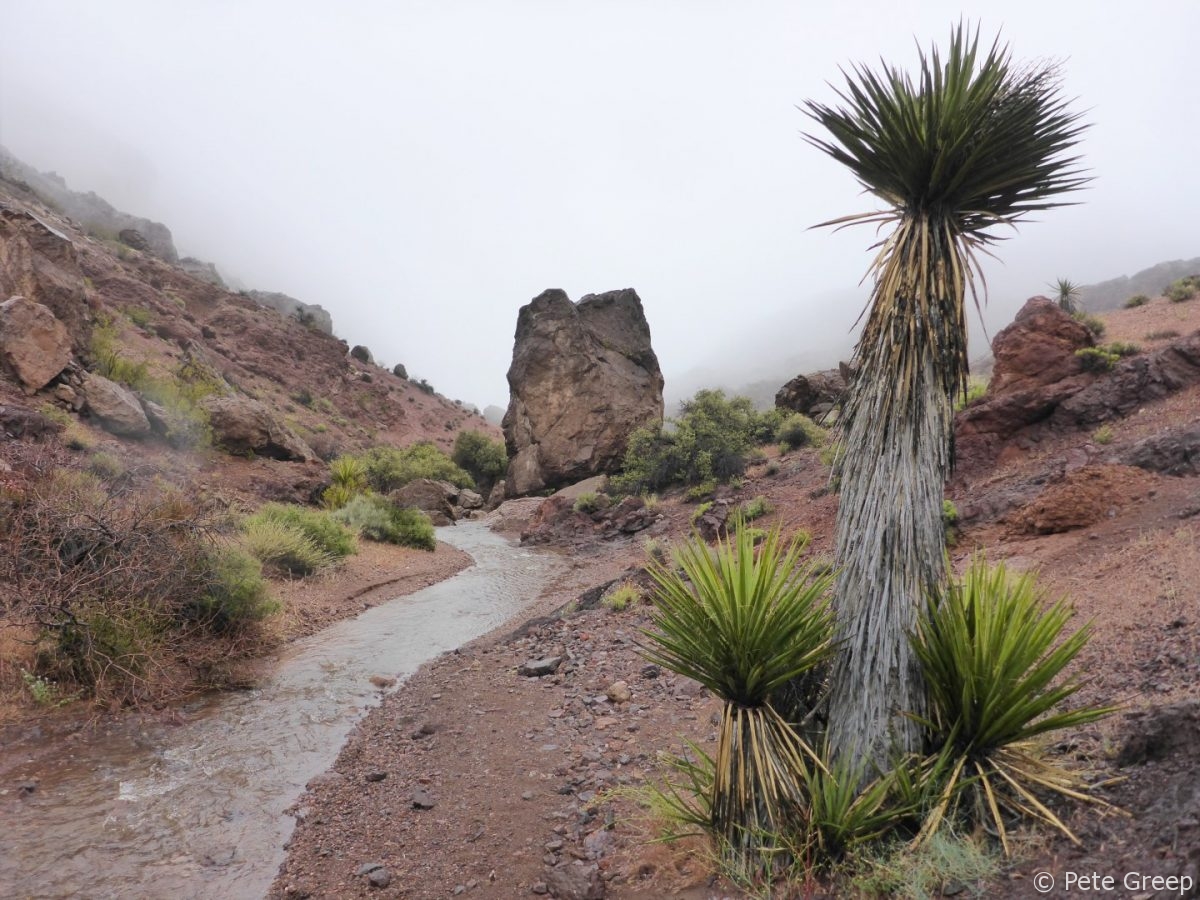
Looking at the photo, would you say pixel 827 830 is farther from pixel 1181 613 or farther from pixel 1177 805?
pixel 1181 613

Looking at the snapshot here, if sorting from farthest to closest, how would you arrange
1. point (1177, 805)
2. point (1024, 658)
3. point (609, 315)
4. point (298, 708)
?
point (609, 315)
point (298, 708)
point (1024, 658)
point (1177, 805)

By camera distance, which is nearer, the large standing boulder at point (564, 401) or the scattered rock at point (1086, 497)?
the scattered rock at point (1086, 497)

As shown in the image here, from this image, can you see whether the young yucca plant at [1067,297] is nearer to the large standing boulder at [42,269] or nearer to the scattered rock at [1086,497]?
the scattered rock at [1086,497]

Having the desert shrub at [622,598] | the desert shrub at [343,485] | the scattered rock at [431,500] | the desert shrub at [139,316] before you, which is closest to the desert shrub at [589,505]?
the scattered rock at [431,500]

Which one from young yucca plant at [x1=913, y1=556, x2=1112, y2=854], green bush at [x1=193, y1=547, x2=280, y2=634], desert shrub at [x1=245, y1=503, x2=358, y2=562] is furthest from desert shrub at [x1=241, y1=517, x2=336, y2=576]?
young yucca plant at [x1=913, y1=556, x2=1112, y2=854]

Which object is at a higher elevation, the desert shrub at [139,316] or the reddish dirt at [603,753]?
the desert shrub at [139,316]

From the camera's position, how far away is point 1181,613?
4.62 meters

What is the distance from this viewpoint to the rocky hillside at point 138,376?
50.7 feet

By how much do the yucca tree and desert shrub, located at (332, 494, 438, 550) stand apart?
51.0ft

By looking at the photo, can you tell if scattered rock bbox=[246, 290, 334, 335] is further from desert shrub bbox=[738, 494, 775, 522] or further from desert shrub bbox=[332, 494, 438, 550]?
desert shrub bbox=[738, 494, 775, 522]

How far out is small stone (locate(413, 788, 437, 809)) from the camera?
5.12 metres

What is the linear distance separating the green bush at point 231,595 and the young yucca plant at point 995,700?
8.34m

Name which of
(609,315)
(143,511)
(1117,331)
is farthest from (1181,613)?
(609,315)

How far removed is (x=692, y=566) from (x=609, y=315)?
33233 mm
